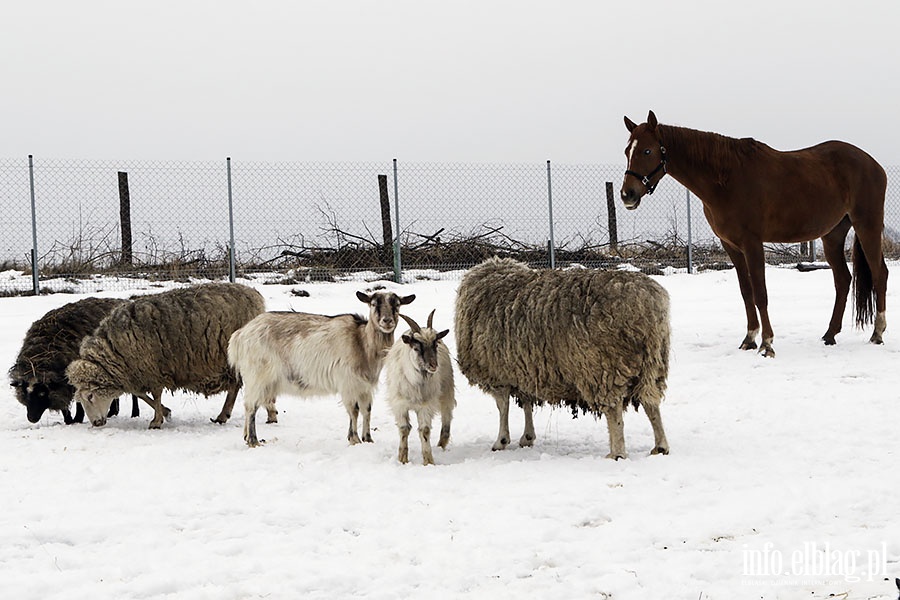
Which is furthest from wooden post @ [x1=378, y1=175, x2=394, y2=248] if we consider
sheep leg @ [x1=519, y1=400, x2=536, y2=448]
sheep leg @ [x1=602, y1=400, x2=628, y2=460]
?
sheep leg @ [x1=602, y1=400, x2=628, y2=460]

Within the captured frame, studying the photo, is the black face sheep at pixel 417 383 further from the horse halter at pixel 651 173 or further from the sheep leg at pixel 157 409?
the horse halter at pixel 651 173

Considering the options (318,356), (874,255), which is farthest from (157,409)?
(874,255)

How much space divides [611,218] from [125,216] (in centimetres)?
935

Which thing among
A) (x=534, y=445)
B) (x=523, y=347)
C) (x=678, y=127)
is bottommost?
(x=534, y=445)

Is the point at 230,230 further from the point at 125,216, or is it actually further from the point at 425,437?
the point at 425,437

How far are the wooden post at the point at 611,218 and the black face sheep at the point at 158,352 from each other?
11059 millimetres

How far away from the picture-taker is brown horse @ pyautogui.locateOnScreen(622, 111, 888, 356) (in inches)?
412

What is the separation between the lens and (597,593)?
4.20 metres

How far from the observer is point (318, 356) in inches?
308

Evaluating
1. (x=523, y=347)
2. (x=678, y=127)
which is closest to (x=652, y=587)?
(x=523, y=347)

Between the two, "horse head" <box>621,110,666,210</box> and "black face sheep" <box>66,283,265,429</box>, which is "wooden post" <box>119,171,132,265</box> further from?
"horse head" <box>621,110,666,210</box>

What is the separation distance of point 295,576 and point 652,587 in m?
1.72

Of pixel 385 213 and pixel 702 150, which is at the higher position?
pixel 702 150

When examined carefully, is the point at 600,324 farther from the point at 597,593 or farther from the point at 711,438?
the point at 597,593
